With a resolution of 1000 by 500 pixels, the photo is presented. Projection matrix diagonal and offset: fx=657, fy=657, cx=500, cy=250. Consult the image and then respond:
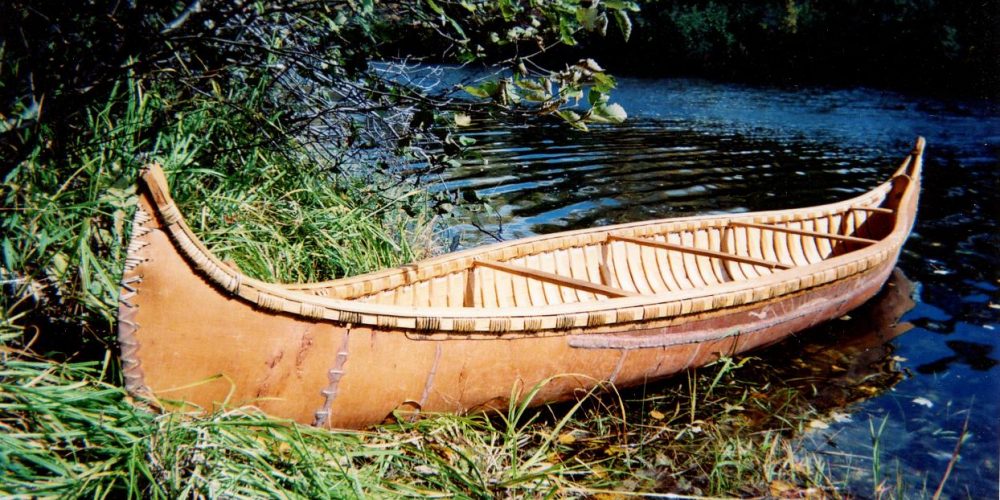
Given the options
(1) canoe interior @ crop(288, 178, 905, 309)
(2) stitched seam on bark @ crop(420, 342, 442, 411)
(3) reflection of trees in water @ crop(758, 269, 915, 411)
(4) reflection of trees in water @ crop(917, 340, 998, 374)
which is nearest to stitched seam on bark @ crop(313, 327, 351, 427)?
(2) stitched seam on bark @ crop(420, 342, 442, 411)

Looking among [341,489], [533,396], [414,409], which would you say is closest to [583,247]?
[533,396]

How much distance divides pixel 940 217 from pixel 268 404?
27.6 ft

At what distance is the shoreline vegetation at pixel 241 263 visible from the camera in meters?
2.21

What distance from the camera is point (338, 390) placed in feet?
9.07

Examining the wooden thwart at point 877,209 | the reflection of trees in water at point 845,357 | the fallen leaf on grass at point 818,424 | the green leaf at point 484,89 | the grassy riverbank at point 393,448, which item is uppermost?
the green leaf at point 484,89

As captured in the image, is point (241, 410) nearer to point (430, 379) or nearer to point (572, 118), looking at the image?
point (430, 379)

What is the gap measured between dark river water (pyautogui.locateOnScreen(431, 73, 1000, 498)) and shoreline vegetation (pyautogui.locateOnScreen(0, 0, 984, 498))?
51 centimetres

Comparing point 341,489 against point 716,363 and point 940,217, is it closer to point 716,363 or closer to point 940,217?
point 716,363

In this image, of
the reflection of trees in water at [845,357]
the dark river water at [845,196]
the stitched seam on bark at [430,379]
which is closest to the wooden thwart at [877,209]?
the dark river water at [845,196]

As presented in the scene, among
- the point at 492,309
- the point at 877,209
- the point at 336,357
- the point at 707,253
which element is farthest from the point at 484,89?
the point at 877,209

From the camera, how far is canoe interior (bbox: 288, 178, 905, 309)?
382 centimetres

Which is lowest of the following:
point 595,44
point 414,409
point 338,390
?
point 414,409

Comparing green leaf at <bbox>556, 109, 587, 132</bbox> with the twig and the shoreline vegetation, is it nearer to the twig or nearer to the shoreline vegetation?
the shoreline vegetation

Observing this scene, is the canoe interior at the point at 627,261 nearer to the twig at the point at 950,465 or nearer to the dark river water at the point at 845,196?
the dark river water at the point at 845,196
